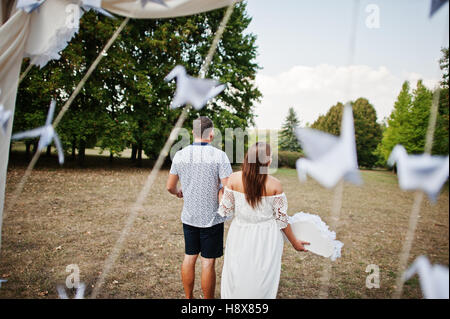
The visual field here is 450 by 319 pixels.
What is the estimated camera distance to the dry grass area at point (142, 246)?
8.68 feet

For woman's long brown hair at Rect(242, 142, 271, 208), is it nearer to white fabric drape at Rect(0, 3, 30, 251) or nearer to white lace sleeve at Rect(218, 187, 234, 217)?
white lace sleeve at Rect(218, 187, 234, 217)

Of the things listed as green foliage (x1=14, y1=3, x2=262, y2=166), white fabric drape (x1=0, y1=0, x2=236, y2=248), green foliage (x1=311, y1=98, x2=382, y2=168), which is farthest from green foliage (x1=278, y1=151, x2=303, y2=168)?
white fabric drape (x1=0, y1=0, x2=236, y2=248)

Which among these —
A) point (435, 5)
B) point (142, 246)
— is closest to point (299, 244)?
point (435, 5)

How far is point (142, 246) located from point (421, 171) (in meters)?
3.43

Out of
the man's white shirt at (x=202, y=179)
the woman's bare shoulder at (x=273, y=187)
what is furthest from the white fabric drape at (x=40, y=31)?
the woman's bare shoulder at (x=273, y=187)

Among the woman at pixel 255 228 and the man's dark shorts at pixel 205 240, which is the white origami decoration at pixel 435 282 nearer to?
the woman at pixel 255 228

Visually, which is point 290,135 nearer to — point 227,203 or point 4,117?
point 227,203

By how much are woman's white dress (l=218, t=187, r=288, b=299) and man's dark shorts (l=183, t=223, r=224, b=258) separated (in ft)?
1.03

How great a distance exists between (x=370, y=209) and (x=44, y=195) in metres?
8.52

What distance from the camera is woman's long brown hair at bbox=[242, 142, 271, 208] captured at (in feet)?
5.86

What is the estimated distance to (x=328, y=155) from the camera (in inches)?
72.6

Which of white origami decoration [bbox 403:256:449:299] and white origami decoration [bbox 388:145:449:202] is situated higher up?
white origami decoration [bbox 388:145:449:202]

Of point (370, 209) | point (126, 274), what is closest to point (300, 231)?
point (126, 274)

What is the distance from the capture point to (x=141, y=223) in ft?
15.2
